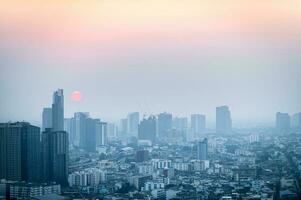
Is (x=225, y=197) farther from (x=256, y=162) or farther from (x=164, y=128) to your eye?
(x=164, y=128)

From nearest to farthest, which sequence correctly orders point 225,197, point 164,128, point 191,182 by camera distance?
point 225,197 < point 191,182 < point 164,128

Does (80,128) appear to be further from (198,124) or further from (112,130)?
(198,124)

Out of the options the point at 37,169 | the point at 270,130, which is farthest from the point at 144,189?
the point at 270,130

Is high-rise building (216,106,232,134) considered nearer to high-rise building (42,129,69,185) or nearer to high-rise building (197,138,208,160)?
high-rise building (197,138,208,160)

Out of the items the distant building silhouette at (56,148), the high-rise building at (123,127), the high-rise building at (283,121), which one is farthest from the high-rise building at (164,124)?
the high-rise building at (283,121)

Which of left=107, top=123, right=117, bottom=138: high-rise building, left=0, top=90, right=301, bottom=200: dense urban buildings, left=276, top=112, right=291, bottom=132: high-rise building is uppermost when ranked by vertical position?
left=276, top=112, right=291, bottom=132: high-rise building

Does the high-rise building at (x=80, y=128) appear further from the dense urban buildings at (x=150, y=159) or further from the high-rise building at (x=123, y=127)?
the high-rise building at (x=123, y=127)

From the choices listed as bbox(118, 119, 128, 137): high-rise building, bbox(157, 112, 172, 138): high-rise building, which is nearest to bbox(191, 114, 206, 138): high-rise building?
bbox(157, 112, 172, 138): high-rise building
